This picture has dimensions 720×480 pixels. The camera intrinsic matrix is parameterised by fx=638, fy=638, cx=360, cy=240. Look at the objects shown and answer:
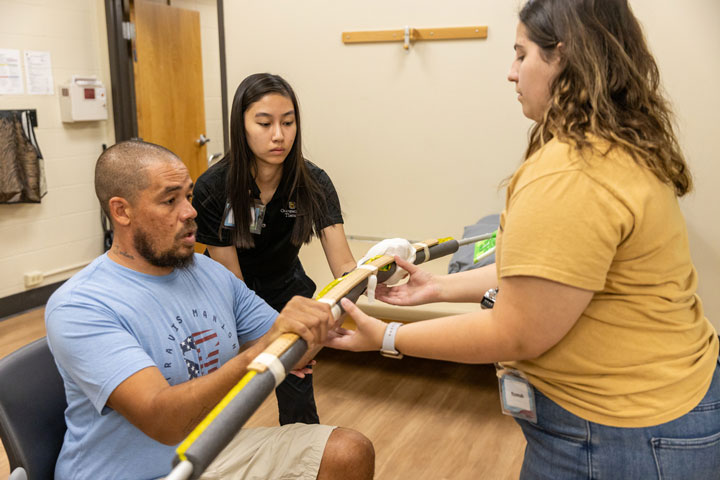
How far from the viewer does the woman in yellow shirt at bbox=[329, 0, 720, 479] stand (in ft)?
3.04

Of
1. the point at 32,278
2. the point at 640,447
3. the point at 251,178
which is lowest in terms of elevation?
the point at 32,278

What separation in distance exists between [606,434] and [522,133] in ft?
8.71

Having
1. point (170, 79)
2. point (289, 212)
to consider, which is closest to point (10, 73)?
point (170, 79)

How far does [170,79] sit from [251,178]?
3.02 meters

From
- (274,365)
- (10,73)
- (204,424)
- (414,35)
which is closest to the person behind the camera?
(204,424)

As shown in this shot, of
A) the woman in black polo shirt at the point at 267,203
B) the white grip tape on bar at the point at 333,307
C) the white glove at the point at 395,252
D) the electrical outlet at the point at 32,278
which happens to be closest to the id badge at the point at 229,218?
the woman in black polo shirt at the point at 267,203

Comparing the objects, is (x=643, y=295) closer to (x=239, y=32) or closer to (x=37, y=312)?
(x=239, y=32)

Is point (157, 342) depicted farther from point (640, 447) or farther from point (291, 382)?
point (640, 447)

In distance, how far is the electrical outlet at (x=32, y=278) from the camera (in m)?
4.38

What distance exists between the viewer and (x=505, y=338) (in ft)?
3.26

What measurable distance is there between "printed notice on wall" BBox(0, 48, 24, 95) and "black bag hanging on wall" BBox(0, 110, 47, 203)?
5.6 inches

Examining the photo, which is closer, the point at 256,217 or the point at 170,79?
the point at 256,217

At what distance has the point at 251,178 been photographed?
7.13 ft

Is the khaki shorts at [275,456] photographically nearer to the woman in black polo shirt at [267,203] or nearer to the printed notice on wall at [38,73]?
the woman in black polo shirt at [267,203]
